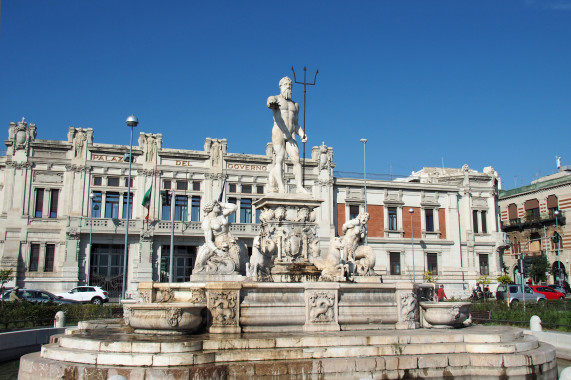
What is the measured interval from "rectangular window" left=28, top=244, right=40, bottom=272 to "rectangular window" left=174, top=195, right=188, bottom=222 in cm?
1069

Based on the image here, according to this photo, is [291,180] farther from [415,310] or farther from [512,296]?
[415,310]

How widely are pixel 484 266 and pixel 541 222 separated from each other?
34.5 ft

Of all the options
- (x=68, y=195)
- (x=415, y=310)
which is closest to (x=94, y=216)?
(x=68, y=195)

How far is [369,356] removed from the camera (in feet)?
29.6

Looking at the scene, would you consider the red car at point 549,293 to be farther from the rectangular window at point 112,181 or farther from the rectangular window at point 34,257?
the rectangular window at point 34,257

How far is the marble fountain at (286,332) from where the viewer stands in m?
8.28

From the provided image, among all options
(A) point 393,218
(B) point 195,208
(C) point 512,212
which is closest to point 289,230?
(B) point 195,208

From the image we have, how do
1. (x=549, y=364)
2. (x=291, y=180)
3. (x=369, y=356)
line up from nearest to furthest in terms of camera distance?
1. (x=369, y=356)
2. (x=549, y=364)
3. (x=291, y=180)

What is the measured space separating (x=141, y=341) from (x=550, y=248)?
181 feet

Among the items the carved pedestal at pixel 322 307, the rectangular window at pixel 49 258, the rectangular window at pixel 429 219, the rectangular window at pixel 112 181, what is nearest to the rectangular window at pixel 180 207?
the rectangular window at pixel 112 181

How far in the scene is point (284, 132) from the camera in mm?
14578

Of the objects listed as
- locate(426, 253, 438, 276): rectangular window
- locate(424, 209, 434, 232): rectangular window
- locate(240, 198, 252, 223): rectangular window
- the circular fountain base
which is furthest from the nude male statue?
locate(424, 209, 434, 232): rectangular window

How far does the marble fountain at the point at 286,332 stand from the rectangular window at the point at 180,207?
31602 mm

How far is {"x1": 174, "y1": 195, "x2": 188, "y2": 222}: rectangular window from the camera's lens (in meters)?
43.9
